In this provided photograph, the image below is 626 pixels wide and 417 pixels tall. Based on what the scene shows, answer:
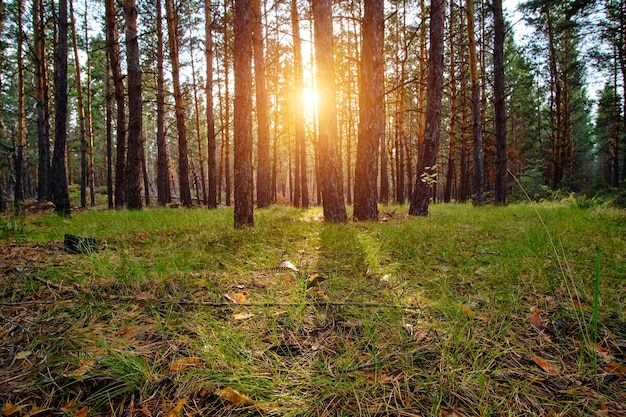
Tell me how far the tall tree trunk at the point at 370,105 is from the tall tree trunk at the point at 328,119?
1.73 ft

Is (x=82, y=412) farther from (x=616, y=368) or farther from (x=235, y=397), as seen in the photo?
(x=616, y=368)

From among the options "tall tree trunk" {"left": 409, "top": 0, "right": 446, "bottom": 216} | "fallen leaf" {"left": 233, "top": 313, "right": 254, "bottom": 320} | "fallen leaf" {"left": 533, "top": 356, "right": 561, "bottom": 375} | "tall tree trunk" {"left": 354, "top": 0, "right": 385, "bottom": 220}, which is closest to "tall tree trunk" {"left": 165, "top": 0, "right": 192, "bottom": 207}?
"tall tree trunk" {"left": 354, "top": 0, "right": 385, "bottom": 220}

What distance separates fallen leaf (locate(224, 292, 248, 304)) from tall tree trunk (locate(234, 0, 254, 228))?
2.90 metres

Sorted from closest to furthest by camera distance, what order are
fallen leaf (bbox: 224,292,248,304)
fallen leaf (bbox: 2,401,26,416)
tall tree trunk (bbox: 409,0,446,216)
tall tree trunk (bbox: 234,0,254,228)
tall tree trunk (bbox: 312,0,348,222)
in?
fallen leaf (bbox: 2,401,26,416) → fallen leaf (bbox: 224,292,248,304) → tall tree trunk (bbox: 234,0,254,228) → tall tree trunk (bbox: 312,0,348,222) → tall tree trunk (bbox: 409,0,446,216)

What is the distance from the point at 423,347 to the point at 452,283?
107cm

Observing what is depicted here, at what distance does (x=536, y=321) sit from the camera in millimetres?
1706

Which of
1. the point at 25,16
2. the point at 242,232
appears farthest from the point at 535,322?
the point at 25,16

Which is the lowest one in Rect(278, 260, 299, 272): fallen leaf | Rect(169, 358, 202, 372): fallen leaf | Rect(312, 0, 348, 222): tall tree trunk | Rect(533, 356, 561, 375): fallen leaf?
Rect(533, 356, 561, 375): fallen leaf

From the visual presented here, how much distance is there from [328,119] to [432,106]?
295 cm

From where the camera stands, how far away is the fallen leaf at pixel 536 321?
1.66m

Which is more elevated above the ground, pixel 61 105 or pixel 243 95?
pixel 61 105

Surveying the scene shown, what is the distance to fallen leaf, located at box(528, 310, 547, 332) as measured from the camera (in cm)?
166

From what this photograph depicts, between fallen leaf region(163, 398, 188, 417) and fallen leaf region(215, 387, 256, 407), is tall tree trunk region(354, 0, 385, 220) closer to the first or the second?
fallen leaf region(215, 387, 256, 407)

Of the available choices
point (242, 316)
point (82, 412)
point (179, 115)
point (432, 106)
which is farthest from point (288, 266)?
point (179, 115)
